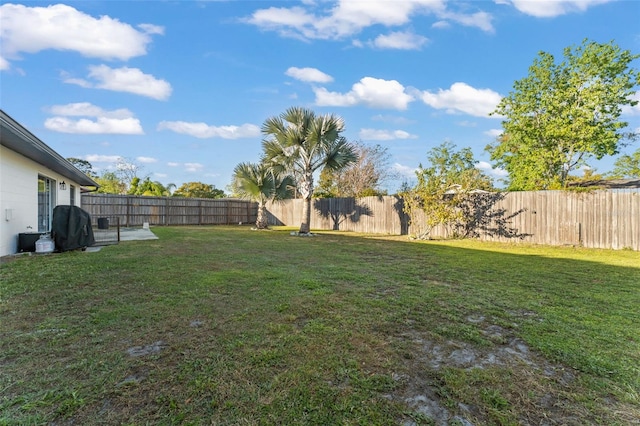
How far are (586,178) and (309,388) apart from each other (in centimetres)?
2143

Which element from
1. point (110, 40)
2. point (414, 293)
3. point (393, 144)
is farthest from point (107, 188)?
point (414, 293)

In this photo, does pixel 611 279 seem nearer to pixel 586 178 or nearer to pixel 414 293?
pixel 414 293

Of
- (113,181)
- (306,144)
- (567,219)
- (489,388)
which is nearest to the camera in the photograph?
(489,388)

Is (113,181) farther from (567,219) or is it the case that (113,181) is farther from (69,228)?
(567,219)

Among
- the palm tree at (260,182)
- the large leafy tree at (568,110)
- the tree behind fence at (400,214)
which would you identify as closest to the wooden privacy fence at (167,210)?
the tree behind fence at (400,214)

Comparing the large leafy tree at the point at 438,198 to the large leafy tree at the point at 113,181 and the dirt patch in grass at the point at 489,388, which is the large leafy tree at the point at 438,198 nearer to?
the dirt patch in grass at the point at 489,388

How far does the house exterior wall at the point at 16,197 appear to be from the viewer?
5988 mm

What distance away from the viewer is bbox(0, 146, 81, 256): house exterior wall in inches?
236

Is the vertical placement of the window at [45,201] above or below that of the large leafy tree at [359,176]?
below

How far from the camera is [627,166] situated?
73.7 ft

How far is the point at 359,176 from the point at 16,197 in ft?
63.8

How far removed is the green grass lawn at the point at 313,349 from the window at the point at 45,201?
5085 mm

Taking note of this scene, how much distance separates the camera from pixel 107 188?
22.8 meters

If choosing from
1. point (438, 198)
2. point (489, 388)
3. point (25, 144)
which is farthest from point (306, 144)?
point (489, 388)
